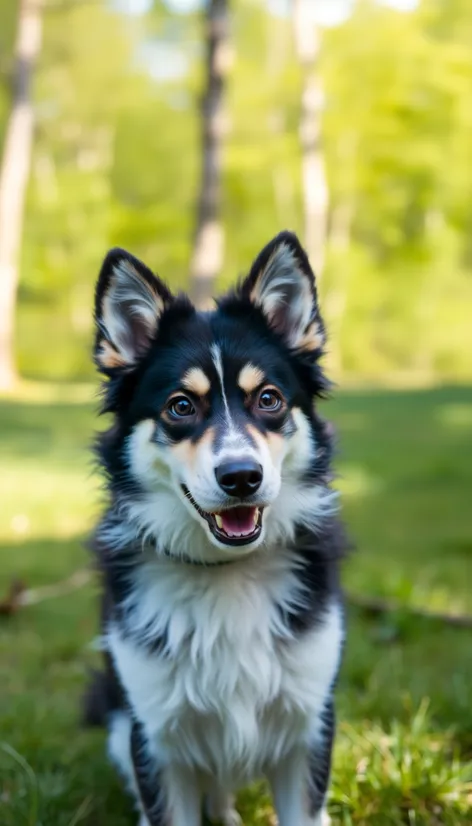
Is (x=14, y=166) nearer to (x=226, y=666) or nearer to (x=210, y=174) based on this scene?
(x=210, y=174)

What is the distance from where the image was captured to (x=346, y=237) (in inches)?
1222

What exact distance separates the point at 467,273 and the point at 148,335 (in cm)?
3169

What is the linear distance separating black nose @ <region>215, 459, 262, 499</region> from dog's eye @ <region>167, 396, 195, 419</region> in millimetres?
337

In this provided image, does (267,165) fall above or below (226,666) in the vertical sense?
above

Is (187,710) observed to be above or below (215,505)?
below

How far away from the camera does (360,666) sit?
4.07 metres

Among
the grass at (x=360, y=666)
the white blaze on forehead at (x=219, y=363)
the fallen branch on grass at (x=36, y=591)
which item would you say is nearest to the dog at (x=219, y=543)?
the white blaze on forehead at (x=219, y=363)

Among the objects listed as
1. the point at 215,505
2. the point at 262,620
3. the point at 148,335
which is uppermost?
the point at 148,335

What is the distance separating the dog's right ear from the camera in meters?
2.73

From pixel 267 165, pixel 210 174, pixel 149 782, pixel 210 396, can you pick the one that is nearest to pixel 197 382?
pixel 210 396

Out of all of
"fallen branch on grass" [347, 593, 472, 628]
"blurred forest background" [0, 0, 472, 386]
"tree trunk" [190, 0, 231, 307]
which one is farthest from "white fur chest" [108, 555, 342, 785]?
"blurred forest background" [0, 0, 472, 386]

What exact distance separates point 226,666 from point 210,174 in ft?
33.2

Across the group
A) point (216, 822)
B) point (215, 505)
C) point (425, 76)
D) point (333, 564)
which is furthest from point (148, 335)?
point (425, 76)

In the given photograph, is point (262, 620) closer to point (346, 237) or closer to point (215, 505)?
point (215, 505)
